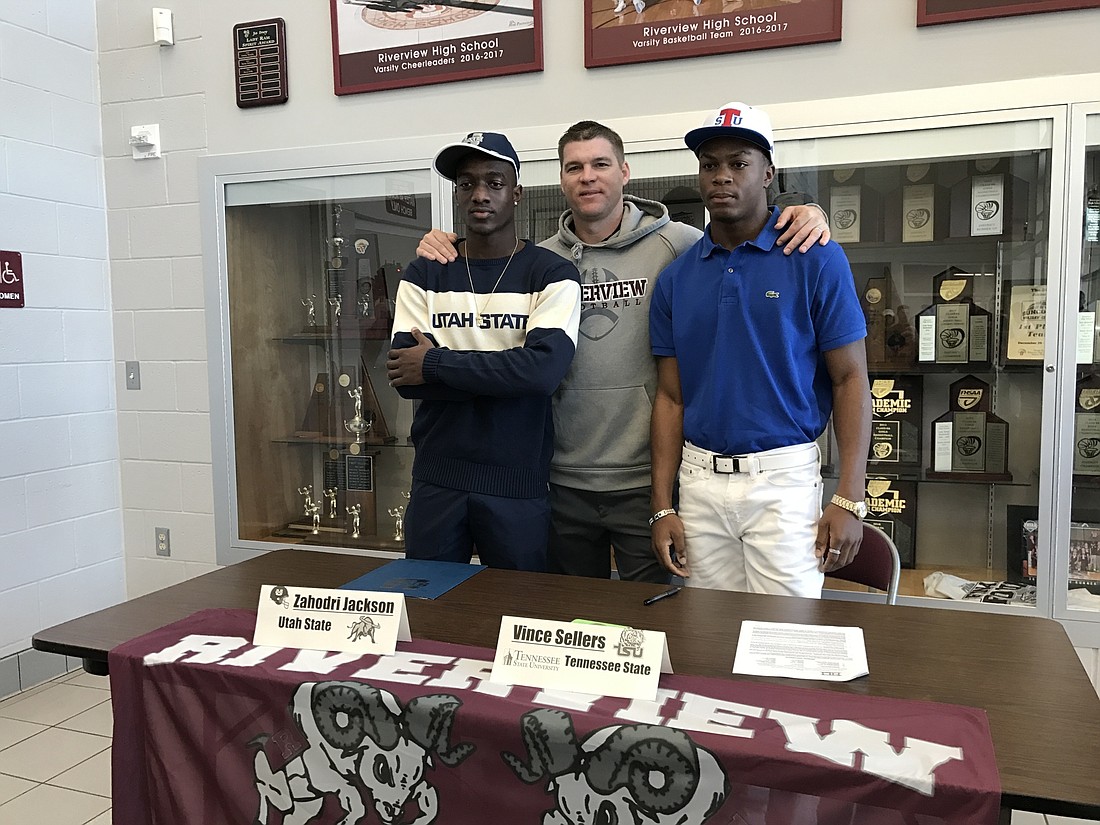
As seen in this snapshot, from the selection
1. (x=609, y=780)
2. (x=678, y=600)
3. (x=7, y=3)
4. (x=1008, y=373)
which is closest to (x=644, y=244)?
(x=678, y=600)

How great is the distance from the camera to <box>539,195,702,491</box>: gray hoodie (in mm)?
2227

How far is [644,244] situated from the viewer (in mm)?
2273

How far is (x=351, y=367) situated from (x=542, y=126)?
47.5 inches

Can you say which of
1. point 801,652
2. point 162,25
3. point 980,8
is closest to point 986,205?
point 980,8

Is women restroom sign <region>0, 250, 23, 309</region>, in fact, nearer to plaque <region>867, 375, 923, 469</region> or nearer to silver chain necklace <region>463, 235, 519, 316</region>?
silver chain necklace <region>463, 235, 519, 316</region>

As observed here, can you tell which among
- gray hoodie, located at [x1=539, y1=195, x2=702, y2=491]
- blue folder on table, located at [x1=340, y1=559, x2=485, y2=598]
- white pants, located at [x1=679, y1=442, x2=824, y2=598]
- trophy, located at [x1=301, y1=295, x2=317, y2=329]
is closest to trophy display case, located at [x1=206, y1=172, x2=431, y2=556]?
trophy, located at [x1=301, y1=295, x2=317, y2=329]

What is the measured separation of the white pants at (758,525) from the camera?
→ 6.18 feet

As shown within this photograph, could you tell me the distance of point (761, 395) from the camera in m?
1.90

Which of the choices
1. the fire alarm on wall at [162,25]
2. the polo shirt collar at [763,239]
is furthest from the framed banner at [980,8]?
the fire alarm on wall at [162,25]

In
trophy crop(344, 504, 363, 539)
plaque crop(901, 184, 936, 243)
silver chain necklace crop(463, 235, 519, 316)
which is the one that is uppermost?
plaque crop(901, 184, 936, 243)

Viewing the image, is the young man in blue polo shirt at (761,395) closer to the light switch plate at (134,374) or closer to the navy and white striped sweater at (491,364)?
the navy and white striped sweater at (491,364)

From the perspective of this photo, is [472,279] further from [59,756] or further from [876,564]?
[59,756]

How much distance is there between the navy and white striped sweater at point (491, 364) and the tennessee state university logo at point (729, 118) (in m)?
0.49

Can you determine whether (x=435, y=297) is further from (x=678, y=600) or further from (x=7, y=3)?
(x=7, y=3)
